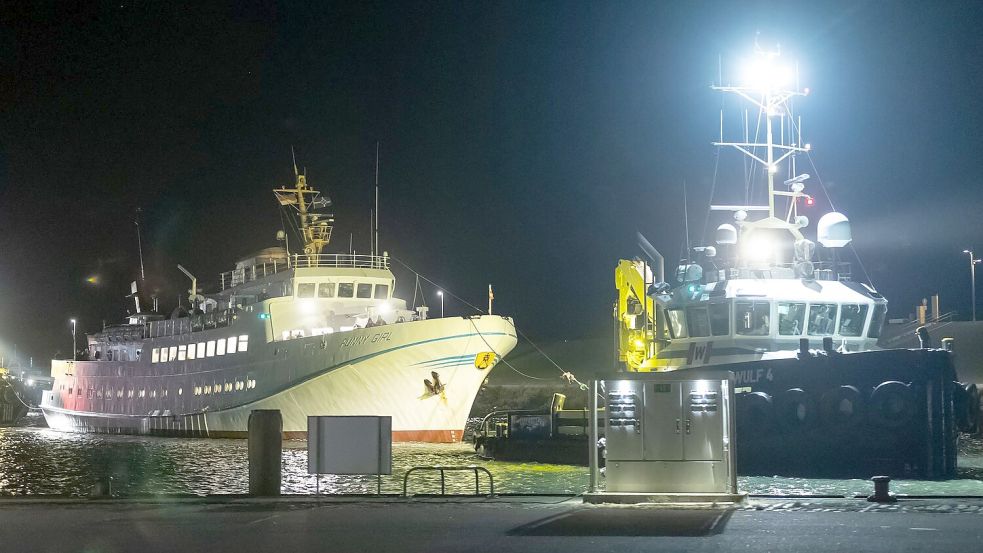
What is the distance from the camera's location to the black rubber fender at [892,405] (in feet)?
65.5

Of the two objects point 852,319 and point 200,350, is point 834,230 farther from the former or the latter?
point 200,350

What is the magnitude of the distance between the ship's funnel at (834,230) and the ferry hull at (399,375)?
17.9 m

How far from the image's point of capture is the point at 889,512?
14.5m

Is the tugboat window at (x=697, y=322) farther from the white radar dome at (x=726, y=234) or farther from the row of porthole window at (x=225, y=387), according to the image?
the row of porthole window at (x=225, y=387)

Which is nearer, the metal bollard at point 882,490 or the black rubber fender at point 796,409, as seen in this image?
the metal bollard at point 882,490

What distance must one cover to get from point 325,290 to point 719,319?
22.7 meters

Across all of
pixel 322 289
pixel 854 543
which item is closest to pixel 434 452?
pixel 322 289

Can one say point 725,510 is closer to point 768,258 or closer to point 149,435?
point 768,258

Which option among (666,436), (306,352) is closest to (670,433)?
(666,436)

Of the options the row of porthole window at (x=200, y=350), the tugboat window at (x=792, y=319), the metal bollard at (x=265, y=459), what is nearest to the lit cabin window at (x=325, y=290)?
the row of porthole window at (x=200, y=350)

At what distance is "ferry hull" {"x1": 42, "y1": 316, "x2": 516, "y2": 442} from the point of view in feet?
129

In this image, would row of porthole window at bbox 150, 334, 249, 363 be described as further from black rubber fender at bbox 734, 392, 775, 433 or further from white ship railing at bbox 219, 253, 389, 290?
black rubber fender at bbox 734, 392, 775, 433

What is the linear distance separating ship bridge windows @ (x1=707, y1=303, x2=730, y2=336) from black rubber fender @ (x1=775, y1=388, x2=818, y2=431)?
8.33 ft

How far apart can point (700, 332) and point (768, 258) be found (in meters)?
2.88
